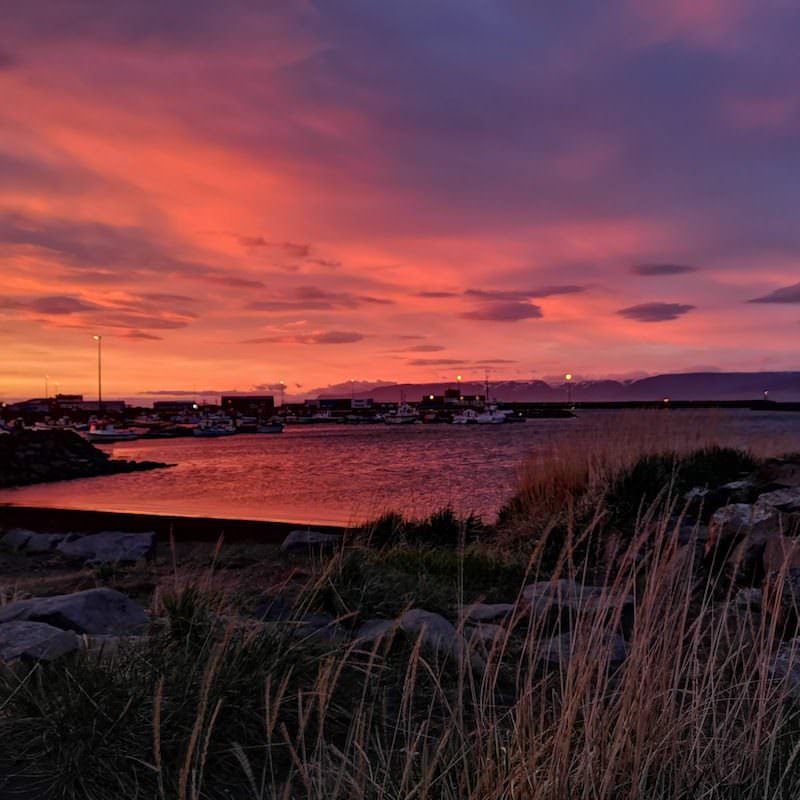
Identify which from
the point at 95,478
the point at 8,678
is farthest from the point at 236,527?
the point at 95,478

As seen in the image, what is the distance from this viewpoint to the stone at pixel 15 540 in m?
12.0

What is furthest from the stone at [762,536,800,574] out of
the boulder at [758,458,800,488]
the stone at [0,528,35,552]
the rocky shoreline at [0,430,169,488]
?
the rocky shoreline at [0,430,169,488]

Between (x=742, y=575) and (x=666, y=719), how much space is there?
16.3ft

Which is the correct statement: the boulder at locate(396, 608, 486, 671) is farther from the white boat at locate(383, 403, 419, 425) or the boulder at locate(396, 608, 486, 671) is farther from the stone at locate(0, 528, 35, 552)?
the white boat at locate(383, 403, 419, 425)

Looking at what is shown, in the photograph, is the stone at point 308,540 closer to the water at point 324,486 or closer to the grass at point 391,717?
the water at point 324,486

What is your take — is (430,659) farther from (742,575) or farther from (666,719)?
(742,575)

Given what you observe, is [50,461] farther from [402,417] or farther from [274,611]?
[402,417]

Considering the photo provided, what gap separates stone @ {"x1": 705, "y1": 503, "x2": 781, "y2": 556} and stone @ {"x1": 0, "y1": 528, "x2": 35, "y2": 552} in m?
9.57

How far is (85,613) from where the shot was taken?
564 centimetres

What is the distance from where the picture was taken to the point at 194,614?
4.96 m

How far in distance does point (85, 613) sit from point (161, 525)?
8.97 metres

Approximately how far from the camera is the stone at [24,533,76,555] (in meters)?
11.6

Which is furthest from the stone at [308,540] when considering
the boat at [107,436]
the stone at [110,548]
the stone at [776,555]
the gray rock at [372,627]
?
the boat at [107,436]

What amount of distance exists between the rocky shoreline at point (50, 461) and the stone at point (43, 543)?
94.1ft
